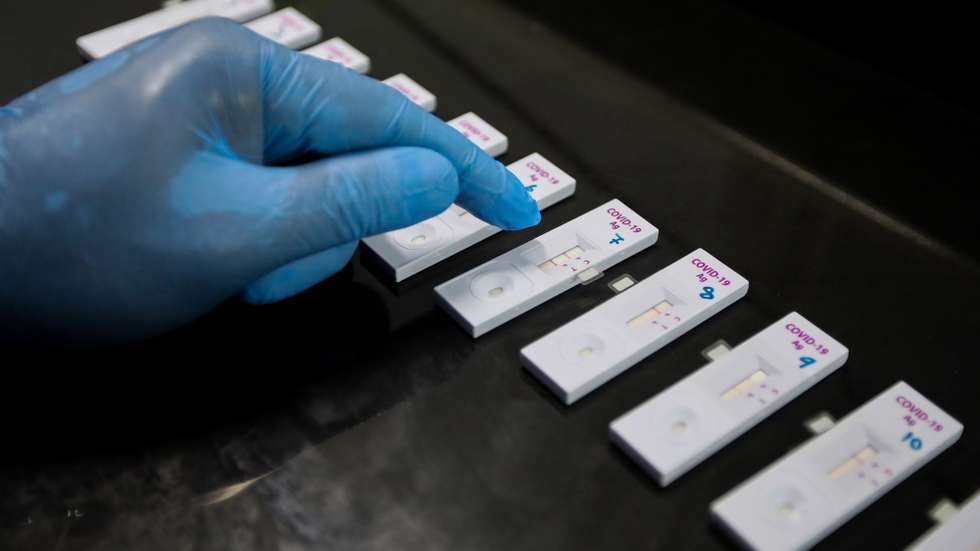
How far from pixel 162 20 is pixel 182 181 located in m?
0.60

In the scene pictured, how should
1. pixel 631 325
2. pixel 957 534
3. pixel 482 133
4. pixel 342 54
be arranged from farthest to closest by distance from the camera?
pixel 342 54
pixel 482 133
pixel 631 325
pixel 957 534

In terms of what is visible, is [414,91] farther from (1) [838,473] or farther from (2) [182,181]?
(1) [838,473]

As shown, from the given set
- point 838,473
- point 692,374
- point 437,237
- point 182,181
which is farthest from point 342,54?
point 838,473

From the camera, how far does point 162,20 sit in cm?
122

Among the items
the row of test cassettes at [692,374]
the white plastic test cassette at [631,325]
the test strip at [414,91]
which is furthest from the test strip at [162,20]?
the white plastic test cassette at [631,325]

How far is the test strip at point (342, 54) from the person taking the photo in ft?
3.77

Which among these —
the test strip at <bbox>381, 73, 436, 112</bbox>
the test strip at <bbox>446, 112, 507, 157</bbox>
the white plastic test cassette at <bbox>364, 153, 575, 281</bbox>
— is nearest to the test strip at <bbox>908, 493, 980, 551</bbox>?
the white plastic test cassette at <bbox>364, 153, 575, 281</bbox>

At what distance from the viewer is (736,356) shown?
789mm

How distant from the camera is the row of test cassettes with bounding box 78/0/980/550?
2.27ft

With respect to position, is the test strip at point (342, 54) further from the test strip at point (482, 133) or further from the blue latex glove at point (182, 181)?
the blue latex glove at point (182, 181)

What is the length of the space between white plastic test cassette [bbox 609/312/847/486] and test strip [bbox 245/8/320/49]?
2.33ft

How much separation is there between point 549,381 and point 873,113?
60cm


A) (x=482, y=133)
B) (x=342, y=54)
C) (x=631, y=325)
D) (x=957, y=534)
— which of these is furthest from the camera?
(x=342, y=54)

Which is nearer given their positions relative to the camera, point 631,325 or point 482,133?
point 631,325
